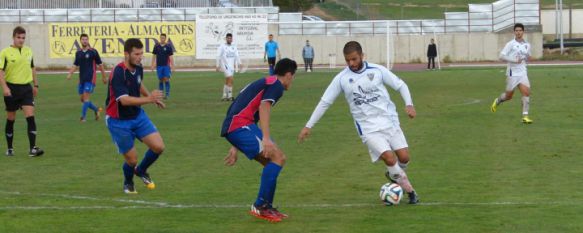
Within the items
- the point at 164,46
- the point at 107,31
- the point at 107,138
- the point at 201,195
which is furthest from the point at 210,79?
the point at 201,195

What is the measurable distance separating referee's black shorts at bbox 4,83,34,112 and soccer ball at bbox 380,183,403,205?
8.00m

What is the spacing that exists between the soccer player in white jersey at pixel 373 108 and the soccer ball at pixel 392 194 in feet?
0.33

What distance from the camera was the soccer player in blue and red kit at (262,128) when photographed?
11.1 meters

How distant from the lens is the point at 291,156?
17469mm

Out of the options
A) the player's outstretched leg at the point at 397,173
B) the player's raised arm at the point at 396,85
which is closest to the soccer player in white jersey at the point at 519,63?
the player's raised arm at the point at 396,85

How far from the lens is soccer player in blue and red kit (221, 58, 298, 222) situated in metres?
11.1

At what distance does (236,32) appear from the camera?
2357 inches

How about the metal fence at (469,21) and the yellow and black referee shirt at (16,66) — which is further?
the metal fence at (469,21)

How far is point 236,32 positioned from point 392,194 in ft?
159

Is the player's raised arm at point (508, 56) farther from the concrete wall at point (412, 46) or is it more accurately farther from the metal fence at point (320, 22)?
the concrete wall at point (412, 46)

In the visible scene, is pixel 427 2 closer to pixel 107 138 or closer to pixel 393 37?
pixel 393 37

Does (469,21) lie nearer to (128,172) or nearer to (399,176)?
(128,172)

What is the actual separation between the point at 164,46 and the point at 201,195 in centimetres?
2057

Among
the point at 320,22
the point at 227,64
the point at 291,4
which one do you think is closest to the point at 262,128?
the point at 227,64
